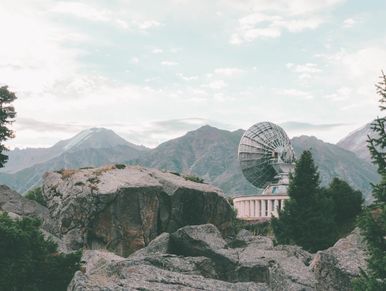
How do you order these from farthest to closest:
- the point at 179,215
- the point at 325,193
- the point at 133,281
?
the point at 325,193
the point at 179,215
the point at 133,281

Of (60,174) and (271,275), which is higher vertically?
(60,174)

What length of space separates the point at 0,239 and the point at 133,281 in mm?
8889

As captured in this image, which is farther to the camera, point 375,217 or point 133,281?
point 375,217

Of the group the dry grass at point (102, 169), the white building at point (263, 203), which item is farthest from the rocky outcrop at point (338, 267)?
the white building at point (263, 203)

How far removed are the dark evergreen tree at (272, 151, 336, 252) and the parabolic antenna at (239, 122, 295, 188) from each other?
177 feet

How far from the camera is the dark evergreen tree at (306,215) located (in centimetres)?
5609

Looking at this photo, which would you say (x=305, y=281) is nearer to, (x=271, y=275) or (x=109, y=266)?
(x=271, y=275)

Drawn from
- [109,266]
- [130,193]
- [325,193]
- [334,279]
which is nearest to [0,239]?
[109,266]

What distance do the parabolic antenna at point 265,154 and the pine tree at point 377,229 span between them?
298ft

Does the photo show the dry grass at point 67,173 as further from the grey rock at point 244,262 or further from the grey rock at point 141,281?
the grey rock at point 141,281

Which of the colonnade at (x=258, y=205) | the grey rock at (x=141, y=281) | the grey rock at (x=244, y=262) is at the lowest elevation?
the colonnade at (x=258, y=205)

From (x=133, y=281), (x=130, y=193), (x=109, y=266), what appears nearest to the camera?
(x=133, y=281)

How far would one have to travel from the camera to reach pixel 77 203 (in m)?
42.5

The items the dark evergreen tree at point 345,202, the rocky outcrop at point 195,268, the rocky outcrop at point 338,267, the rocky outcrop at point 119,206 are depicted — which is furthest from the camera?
the dark evergreen tree at point 345,202
